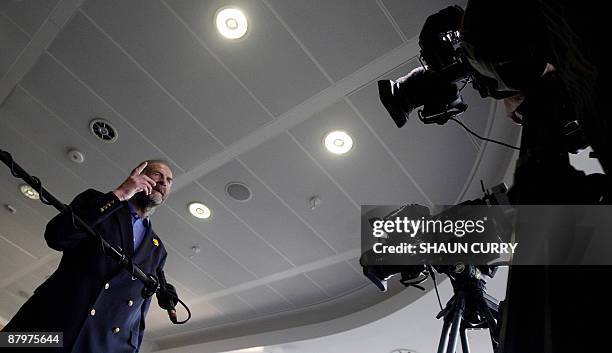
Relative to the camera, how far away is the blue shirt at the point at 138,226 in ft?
5.58

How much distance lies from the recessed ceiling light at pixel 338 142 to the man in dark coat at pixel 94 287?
63.1 inches

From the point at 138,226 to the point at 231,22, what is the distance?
1315 millimetres

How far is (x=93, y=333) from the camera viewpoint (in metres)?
1.40

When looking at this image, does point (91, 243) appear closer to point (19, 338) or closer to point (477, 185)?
point (19, 338)

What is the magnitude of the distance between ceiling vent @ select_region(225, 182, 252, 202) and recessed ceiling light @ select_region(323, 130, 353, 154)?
0.81m

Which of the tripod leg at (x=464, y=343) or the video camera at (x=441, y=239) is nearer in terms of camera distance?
the video camera at (x=441, y=239)

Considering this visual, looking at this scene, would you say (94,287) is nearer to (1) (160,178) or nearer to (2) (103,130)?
(1) (160,178)

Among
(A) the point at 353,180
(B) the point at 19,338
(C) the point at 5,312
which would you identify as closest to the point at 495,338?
(B) the point at 19,338

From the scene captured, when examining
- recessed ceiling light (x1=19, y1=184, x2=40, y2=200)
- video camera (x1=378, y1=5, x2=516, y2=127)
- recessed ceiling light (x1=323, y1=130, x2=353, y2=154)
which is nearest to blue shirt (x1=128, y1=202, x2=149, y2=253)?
video camera (x1=378, y1=5, x2=516, y2=127)

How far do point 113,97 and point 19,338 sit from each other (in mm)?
2082

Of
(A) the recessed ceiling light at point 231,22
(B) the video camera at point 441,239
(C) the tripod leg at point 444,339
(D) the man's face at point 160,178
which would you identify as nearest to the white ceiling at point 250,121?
(A) the recessed ceiling light at point 231,22

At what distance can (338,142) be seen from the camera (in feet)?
9.88

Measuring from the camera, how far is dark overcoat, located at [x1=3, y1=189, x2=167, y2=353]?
1.36 meters

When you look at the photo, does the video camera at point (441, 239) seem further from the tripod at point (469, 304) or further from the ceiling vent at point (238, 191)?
the ceiling vent at point (238, 191)
